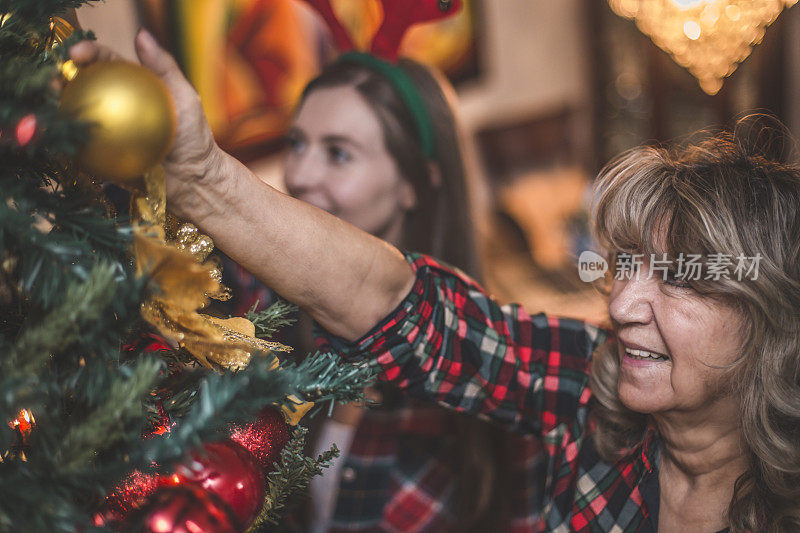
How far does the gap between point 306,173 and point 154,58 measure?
780 mm

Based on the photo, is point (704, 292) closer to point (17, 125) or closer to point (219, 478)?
point (219, 478)

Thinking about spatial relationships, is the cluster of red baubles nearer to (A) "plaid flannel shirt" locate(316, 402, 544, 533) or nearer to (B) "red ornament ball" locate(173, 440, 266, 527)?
(B) "red ornament ball" locate(173, 440, 266, 527)

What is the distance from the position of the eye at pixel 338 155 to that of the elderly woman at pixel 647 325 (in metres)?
0.50

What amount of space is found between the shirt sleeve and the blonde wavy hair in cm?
20

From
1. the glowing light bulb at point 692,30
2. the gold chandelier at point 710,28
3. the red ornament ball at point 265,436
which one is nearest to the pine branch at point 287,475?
the red ornament ball at point 265,436

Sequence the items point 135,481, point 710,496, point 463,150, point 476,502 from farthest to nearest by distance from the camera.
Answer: point 463,150, point 476,502, point 710,496, point 135,481

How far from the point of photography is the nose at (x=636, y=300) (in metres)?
0.73

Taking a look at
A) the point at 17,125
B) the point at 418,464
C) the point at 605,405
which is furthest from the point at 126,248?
the point at 418,464

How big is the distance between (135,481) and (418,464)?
90cm

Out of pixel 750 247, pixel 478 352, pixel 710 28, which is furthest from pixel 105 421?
pixel 710 28

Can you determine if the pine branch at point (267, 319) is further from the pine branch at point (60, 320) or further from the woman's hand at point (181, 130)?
the pine branch at point (60, 320)

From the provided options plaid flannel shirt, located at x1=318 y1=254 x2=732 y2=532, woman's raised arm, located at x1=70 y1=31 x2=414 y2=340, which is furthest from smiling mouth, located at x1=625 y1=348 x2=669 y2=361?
woman's raised arm, located at x1=70 y1=31 x2=414 y2=340

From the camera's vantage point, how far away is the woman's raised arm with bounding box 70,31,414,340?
475 millimetres

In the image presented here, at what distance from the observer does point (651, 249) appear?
2.40 ft
